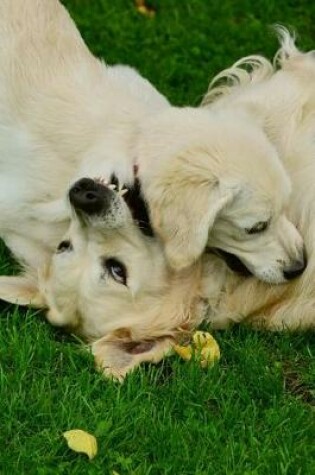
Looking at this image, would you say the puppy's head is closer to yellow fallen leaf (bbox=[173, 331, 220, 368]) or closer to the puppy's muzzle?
yellow fallen leaf (bbox=[173, 331, 220, 368])

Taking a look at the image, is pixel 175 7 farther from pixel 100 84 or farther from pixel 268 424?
pixel 268 424

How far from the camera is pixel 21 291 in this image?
4984 millimetres

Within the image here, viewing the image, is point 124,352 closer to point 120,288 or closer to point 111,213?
point 120,288

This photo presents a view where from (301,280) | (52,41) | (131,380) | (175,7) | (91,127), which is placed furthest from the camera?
(175,7)

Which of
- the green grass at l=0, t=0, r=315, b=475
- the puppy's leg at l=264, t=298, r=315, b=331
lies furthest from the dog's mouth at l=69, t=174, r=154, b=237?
the puppy's leg at l=264, t=298, r=315, b=331

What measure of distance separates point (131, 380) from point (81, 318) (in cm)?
41

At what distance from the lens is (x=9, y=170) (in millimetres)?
5410

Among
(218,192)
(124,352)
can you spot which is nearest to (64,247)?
(124,352)

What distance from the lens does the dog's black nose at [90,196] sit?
14.9 feet

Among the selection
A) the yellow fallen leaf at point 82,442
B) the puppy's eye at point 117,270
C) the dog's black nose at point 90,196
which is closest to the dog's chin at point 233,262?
the puppy's eye at point 117,270

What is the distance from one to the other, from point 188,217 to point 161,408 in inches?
30.1

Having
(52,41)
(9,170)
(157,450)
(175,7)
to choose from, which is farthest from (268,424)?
(175,7)

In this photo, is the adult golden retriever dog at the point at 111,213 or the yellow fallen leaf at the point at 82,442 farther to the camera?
the adult golden retriever dog at the point at 111,213

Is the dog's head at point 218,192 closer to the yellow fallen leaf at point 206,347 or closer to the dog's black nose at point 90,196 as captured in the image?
the dog's black nose at point 90,196
